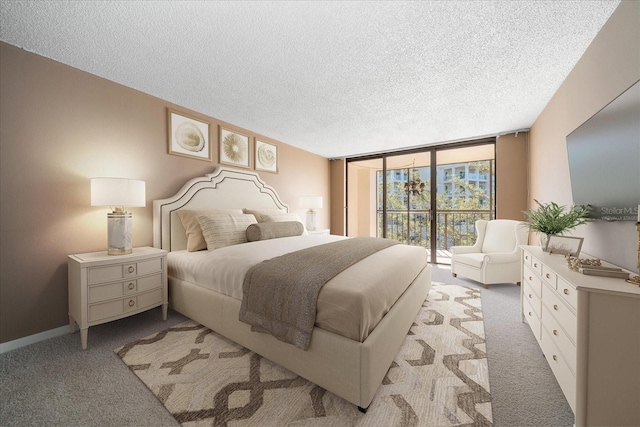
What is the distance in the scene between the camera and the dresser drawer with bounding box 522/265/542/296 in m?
1.83

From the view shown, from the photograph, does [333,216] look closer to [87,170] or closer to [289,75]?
[289,75]

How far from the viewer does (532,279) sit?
203 centimetres

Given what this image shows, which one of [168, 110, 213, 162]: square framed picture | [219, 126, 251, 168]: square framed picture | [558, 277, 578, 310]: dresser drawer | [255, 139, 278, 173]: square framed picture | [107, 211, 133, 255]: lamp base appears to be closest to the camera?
[558, 277, 578, 310]: dresser drawer

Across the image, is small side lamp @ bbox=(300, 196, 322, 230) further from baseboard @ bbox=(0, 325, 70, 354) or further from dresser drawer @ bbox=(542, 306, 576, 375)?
dresser drawer @ bbox=(542, 306, 576, 375)

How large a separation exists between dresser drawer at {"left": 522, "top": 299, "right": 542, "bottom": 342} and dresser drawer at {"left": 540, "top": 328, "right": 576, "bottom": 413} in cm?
14

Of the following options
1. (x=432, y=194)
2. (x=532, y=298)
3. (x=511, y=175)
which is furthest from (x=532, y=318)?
(x=432, y=194)

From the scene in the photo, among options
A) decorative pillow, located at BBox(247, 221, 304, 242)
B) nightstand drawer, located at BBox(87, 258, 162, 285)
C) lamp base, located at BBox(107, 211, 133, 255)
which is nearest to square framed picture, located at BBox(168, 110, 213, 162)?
lamp base, located at BBox(107, 211, 133, 255)

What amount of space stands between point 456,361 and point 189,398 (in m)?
1.79

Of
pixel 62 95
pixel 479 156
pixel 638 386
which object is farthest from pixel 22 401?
pixel 479 156

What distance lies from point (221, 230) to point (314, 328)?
167cm

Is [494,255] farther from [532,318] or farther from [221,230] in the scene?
[221,230]

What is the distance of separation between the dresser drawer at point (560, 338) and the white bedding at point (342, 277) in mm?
920

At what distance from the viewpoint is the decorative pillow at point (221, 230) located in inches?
102

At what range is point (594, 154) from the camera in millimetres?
1693
